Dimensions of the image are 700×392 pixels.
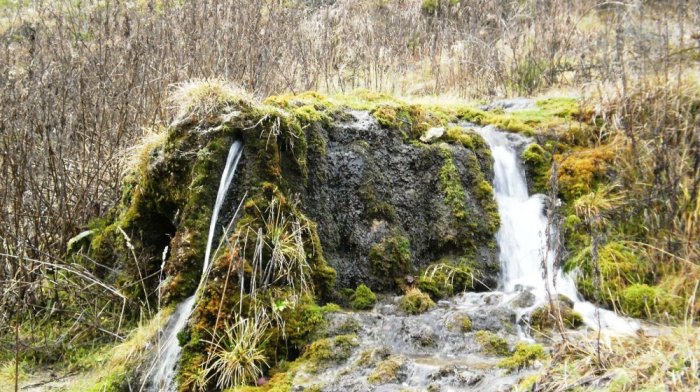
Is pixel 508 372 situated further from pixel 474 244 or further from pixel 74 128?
pixel 74 128

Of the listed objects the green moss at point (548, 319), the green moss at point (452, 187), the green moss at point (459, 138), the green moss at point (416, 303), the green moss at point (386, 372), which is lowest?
the green moss at point (386, 372)

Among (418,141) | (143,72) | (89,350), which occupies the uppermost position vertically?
(143,72)

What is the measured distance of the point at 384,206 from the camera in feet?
16.7

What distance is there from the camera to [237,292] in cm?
387

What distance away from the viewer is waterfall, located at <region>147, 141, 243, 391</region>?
3.66 metres

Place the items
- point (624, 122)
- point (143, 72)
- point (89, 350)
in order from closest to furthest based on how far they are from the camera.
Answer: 1. point (89, 350)
2. point (624, 122)
3. point (143, 72)

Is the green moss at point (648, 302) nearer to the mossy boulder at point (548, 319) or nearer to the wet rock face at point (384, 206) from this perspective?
the mossy boulder at point (548, 319)

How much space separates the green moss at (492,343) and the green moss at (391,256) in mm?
1194

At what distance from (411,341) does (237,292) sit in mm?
1161

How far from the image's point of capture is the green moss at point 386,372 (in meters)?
3.28

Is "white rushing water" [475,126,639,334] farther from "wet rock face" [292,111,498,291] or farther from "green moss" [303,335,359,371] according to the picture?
"green moss" [303,335,359,371]

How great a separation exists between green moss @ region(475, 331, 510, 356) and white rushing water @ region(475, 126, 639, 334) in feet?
2.22

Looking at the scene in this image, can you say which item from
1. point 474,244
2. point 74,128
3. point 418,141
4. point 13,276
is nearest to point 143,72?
point 74,128

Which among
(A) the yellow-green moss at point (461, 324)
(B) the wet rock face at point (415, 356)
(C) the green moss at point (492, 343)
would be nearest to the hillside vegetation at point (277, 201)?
(B) the wet rock face at point (415, 356)
